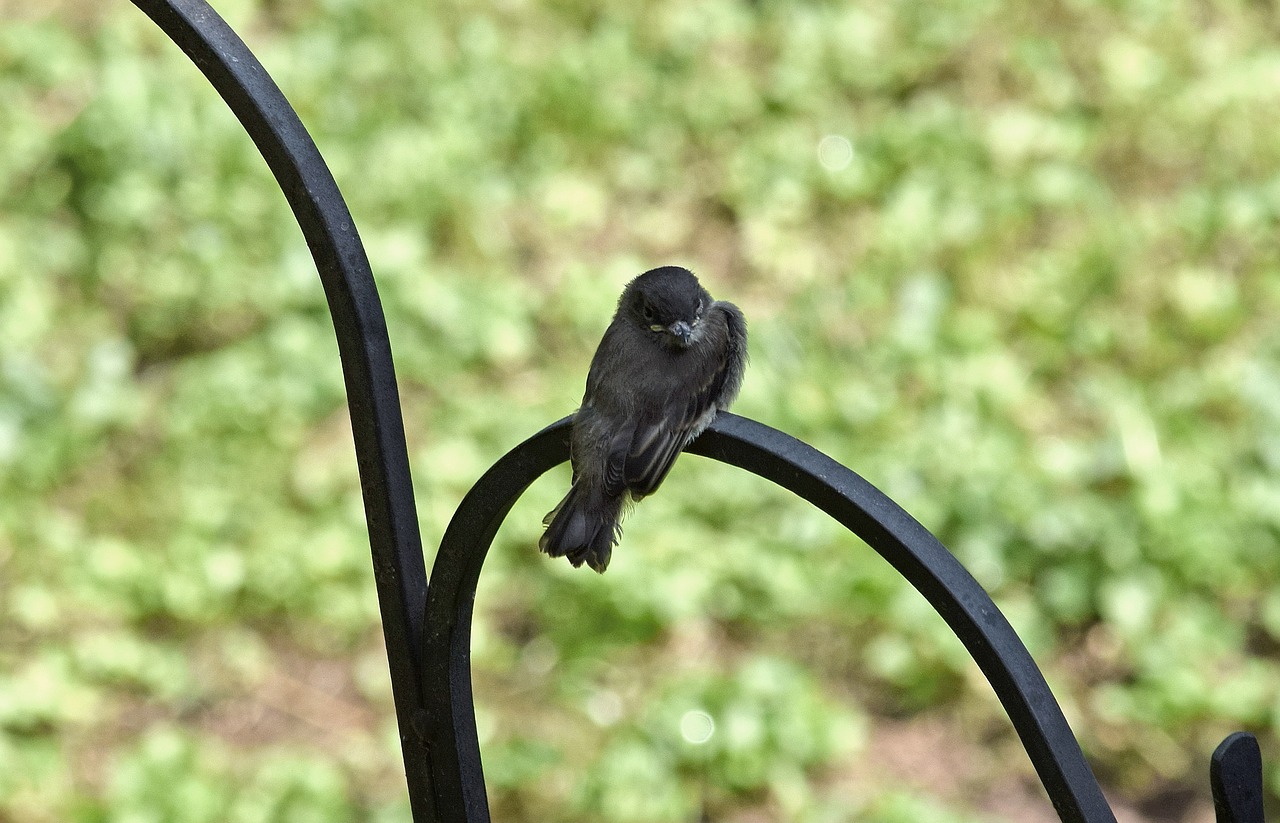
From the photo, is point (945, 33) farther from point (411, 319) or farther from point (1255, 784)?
point (1255, 784)

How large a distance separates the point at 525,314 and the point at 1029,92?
217 centimetres

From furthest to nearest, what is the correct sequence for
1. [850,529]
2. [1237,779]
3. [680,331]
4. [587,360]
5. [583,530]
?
1. [587,360]
2. [680,331]
3. [583,530]
4. [850,529]
5. [1237,779]

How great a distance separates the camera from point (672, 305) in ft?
7.36

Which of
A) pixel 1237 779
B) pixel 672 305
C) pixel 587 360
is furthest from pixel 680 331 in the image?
pixel 587 360

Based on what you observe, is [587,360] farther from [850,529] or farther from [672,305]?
[850,529]

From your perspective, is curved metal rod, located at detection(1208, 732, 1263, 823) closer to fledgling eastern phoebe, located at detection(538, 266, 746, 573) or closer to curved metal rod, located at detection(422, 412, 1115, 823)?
curved metal rod, located at detection(422, 412, 1115, 823)

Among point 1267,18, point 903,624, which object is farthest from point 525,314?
point 1267,18

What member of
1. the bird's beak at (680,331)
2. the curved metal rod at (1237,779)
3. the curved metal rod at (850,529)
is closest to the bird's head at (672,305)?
the bird's beak at (680,331)

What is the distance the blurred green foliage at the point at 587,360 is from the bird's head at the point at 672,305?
1243mm

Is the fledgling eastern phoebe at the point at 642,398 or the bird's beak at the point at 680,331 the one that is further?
the bird's beak at the point at 680,331

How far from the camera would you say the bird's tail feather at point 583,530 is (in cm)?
188

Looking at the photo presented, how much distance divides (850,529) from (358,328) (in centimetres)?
59

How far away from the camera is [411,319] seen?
4324 mm

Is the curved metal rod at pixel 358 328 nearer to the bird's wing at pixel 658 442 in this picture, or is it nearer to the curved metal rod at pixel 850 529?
the curved metal rod at pixel 850 529
